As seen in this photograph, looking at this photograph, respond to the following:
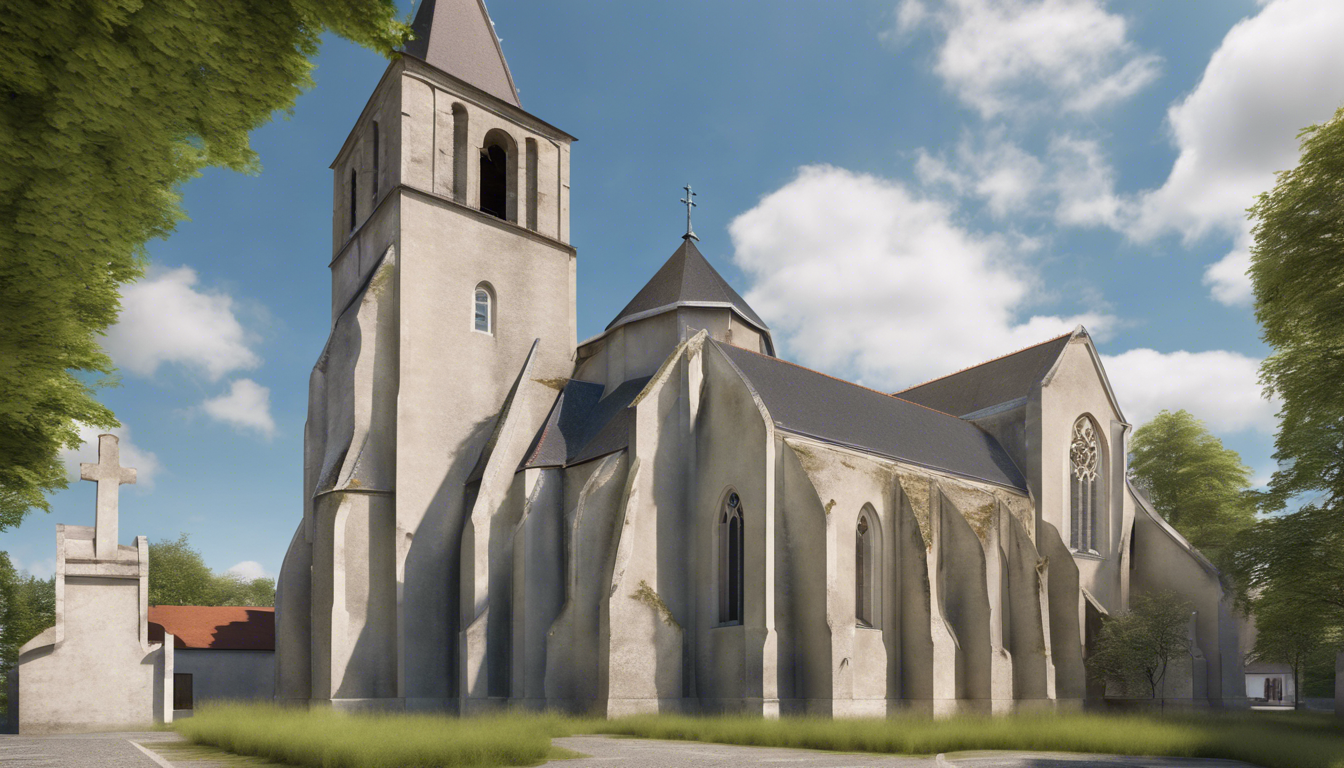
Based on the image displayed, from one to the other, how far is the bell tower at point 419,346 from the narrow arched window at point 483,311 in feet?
0.14

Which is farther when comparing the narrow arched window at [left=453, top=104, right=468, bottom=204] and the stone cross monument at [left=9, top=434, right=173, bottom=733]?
the narrow arched window at [left=453, top=104, right=468, bottom=204]

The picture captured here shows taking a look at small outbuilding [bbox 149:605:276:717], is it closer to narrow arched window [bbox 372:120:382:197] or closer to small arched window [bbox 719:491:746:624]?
narrow arched window [bbox 372:120:382:197]

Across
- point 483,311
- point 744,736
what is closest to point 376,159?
point 483,311

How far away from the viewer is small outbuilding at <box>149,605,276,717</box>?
2867cm

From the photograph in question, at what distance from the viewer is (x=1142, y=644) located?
24672 mm

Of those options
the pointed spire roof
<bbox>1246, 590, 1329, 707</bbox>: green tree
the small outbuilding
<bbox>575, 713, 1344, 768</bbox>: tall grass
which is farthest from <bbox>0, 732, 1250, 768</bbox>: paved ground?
the pointed spire roof

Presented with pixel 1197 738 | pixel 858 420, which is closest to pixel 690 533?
pixel 858 420

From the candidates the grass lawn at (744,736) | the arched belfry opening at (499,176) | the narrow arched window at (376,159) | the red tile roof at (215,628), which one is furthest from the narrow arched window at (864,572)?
the red tile roof at (215,628)

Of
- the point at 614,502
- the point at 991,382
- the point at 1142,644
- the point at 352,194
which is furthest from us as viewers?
the point at 991,382

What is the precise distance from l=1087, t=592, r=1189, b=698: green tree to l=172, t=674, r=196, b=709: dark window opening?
27.7 m

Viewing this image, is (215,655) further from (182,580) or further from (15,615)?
(182,580)

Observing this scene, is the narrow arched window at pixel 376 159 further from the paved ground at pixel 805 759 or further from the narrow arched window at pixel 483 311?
the paved ground at pixel 805 759

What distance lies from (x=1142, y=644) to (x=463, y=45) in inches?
1087

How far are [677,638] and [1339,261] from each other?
16.0m
